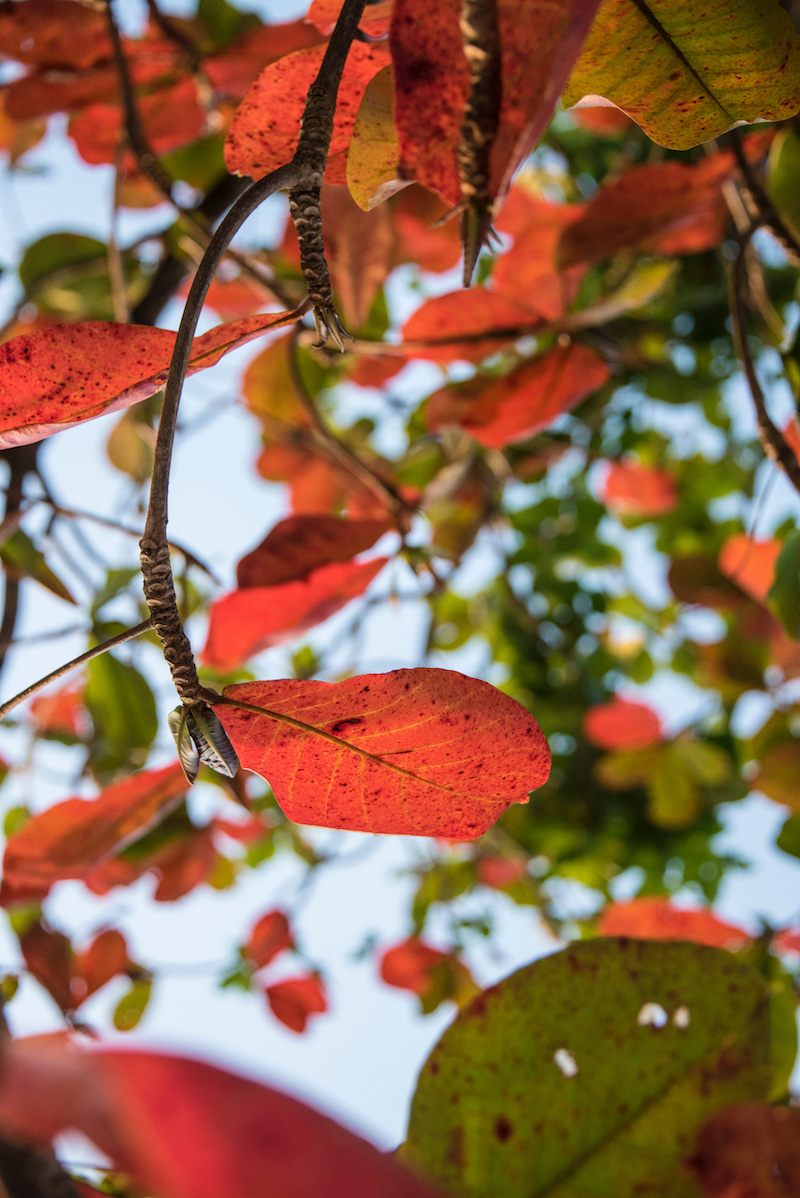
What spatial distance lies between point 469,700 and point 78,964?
2.31 feet

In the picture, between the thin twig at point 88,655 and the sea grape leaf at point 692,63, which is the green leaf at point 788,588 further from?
the thin twig at point 88,655

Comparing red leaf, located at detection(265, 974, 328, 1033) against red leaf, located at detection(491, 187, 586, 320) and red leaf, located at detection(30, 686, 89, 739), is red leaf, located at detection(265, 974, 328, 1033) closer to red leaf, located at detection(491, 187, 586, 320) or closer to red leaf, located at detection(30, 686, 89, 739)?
red leaf, located at detection(30, 686, 89, 739)

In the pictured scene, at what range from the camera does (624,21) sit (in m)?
0.22

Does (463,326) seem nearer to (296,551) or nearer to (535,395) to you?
(535,395)

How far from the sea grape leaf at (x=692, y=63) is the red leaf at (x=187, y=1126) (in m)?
0.25

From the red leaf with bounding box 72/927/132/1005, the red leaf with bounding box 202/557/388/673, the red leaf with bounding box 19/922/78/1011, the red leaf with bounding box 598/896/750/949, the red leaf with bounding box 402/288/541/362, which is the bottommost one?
the red leaf with bounding box 72/927/132/1005

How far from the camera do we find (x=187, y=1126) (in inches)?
3.9

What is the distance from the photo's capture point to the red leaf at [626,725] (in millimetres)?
1061

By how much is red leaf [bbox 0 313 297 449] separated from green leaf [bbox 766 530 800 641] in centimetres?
35

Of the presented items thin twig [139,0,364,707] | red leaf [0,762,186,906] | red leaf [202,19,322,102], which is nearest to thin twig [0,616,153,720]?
thin twig [139,0,364,707]

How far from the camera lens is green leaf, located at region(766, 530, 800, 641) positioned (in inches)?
17.6

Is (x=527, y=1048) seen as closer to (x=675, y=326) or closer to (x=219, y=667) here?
(x=219, y=667)

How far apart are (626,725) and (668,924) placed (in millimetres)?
411

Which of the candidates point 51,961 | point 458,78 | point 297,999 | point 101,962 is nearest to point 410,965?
point 297,999
